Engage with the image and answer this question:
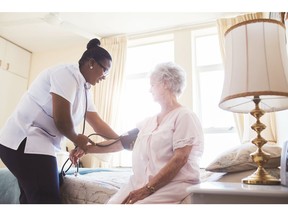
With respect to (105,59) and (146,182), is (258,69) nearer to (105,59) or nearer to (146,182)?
(146,182)

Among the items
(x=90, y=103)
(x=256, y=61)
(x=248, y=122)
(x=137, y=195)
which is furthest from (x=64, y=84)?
(x=248, y=122)

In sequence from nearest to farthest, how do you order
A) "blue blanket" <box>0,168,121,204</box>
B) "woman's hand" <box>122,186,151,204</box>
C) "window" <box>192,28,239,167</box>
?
"woman's hand" <box>122,186,151,204</box> → "blue blanket" <box>0,168,121,204</box> → "window" <box>192,28,239,167</box>

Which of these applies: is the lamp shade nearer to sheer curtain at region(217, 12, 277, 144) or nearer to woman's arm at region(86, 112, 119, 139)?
woman's arm at region(86, 112, 119, 139)

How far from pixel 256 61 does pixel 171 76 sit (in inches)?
19.4

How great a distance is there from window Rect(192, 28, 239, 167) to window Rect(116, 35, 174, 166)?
0.43 m

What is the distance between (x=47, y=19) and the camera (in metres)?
3.69

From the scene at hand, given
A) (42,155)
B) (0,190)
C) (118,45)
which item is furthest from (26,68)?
(42,155)

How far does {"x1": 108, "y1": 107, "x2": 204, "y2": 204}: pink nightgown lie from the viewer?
1237mm

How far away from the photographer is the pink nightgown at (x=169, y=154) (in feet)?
4.06

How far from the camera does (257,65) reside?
3.40ft

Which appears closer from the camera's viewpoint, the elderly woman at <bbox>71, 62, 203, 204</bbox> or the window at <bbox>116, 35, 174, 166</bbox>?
the elderly woman at <bbox>71, 62, 203, 204</bbox>

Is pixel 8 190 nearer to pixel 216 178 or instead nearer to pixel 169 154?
pixel 169 154

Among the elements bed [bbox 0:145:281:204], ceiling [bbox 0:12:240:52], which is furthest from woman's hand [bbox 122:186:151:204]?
ceiling [bbox 0:12:240:52]

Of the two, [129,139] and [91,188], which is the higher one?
[129,139]
